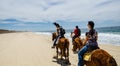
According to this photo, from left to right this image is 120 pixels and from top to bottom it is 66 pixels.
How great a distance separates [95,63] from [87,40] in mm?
923

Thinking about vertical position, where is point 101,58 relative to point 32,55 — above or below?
above

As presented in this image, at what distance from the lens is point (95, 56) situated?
6.39 metres

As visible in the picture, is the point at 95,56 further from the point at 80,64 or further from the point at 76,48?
the point at 76,48

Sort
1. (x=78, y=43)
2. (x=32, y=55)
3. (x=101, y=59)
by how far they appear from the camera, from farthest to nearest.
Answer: (x=78, y=43), (x=32, y=55), (x=101, y=59)

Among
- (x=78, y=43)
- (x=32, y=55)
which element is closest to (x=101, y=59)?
(x=32, y=55)

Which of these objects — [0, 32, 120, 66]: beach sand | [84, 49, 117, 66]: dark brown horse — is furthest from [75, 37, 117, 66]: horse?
[0, 32, 120, 66]: beach sand

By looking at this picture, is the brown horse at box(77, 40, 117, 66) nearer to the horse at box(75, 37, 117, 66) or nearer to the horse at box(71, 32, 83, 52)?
the horse at box(75, 37, 117, 66)

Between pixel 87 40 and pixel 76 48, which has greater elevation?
pixel 87 40

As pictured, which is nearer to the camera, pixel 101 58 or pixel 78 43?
pixel 101 58

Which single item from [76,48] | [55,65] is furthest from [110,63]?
[76,48]

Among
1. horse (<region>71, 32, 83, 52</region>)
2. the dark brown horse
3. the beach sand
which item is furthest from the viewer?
horse (<region>71, 32, 83, 52</region>)

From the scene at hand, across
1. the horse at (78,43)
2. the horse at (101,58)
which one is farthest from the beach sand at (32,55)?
the horse at (101,58)

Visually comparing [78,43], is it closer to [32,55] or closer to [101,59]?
[32,55]

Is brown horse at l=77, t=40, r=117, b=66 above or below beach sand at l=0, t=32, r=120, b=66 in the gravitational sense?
above
